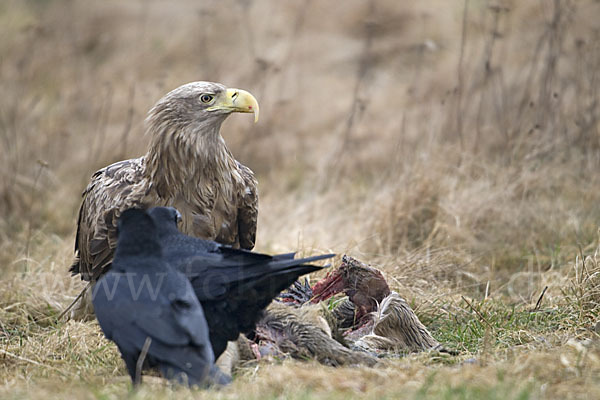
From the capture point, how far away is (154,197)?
447cm

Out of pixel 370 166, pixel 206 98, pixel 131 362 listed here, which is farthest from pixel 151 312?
pixel 370 166

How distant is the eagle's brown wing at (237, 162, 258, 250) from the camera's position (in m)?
4.73

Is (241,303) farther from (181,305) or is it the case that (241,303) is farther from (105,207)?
(105,207)

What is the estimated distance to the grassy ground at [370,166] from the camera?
364 centimetres

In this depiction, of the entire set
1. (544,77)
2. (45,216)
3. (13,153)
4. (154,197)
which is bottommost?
(45,216)

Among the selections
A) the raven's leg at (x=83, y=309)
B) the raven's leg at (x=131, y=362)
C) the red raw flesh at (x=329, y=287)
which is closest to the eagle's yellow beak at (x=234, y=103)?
the red raw flesh at (x=329, y=287)

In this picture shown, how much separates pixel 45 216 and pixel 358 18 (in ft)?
19.3

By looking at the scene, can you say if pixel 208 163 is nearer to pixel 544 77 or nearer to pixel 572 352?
pixel 572 352

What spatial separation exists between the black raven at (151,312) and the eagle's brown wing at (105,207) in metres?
0.94

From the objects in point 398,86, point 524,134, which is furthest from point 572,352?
point 398,86

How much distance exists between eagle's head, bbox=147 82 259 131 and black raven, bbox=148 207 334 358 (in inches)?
40.5

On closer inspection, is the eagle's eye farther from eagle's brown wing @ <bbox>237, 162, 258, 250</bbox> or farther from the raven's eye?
the raven's eye

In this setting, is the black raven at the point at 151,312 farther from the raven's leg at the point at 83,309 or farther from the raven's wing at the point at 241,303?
the raven's leg at the point at 83,309

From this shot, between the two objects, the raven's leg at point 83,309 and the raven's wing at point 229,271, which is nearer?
the raven's wing at point 229,271
